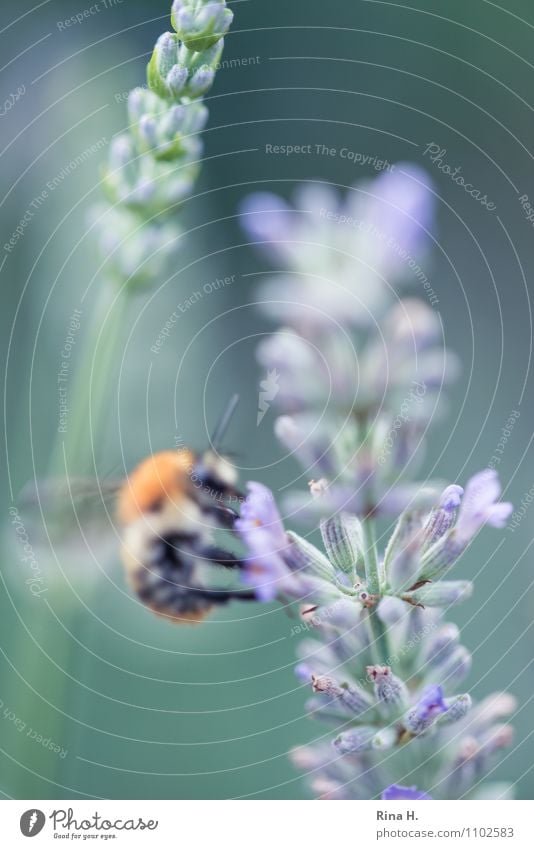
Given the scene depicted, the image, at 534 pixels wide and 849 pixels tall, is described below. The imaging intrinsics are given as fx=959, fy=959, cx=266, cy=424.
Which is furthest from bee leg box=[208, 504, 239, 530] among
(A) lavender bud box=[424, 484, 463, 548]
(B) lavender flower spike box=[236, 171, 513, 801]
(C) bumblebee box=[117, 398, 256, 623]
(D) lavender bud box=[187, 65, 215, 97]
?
(D) lavender bud box=[187, 65, 215, 97]

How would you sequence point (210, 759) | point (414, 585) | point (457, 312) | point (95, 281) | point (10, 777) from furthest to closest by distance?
point (457, 312) → point (210, 759) → point (95, 281) → point (10, 777) → point (414, 585)

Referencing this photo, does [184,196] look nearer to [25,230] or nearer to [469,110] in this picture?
[25,230]

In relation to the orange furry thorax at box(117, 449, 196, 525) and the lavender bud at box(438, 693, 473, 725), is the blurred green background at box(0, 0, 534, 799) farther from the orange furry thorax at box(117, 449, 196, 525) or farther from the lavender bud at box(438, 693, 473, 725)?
the lavender bud at box(438, 693, 473, 725)

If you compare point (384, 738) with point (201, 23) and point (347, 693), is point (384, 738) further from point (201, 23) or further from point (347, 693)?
point (201, 23)

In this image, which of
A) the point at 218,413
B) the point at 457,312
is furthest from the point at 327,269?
the point at 457,312

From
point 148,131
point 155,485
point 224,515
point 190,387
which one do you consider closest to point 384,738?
point 224,515
